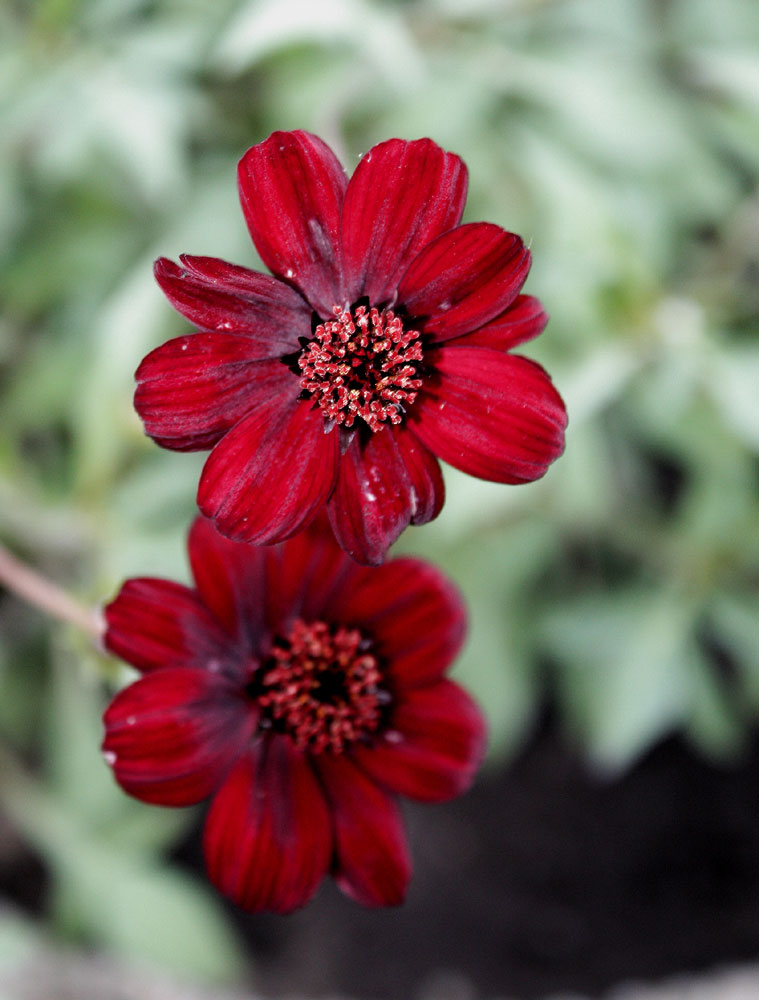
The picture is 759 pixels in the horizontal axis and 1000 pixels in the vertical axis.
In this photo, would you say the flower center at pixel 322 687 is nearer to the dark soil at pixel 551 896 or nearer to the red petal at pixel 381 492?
the red petal at pixel 381 492

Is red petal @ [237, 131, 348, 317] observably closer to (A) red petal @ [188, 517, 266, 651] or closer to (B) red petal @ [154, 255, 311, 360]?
(B) red petal @ [154, 255, 311, 360]

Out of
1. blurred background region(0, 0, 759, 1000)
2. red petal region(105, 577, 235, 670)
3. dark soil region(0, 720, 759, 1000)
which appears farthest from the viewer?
dark soil region(0, 720, 759, 1000)

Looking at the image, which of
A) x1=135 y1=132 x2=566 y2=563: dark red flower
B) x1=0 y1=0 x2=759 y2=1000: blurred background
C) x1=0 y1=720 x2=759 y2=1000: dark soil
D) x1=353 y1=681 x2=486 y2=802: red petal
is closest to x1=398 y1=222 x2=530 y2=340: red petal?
x1=135 y1=132 x2=566 y2=563: dark red flower

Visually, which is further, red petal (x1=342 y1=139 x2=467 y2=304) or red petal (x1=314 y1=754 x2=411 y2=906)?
red petal (x1=314 y1=754 x2=411 y2=906)

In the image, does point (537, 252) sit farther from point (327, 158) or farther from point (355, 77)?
point (327, 158)

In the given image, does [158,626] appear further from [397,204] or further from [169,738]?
[397,204]

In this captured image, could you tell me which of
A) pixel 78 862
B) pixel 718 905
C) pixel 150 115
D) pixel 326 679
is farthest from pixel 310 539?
pixel 718 905
